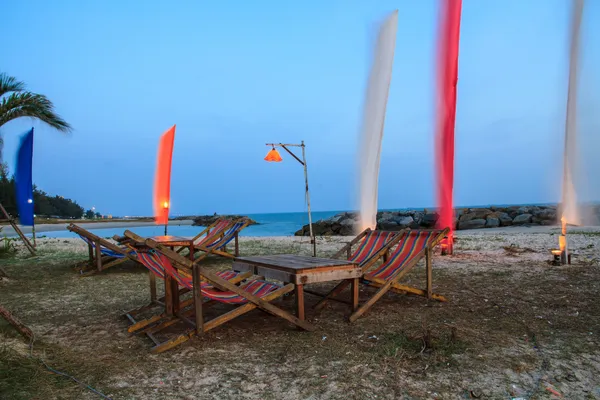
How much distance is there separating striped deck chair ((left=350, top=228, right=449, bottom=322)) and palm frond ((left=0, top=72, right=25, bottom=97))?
7.13m

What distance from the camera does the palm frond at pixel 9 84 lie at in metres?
7.21

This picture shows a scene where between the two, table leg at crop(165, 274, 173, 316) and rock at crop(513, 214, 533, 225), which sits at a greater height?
rock at crop(513, 214, 533, 225)

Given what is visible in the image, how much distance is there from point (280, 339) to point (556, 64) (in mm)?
6071

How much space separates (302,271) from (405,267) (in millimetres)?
1249

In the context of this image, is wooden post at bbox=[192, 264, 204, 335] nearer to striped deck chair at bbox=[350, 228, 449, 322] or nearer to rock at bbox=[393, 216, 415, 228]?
striped deck chair at bbox=[350, 228, 449, 322]

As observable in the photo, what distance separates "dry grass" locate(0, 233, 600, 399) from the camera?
237cm

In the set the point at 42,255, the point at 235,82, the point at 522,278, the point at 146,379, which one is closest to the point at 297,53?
the point at 235,82

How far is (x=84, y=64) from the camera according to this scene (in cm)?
3516

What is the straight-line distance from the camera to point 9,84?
7.30m

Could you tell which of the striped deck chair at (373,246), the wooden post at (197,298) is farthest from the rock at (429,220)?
the wooden post at (197,298)

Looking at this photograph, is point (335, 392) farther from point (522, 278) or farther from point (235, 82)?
point (235, 82)

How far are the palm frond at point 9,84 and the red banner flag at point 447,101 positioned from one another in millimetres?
7722

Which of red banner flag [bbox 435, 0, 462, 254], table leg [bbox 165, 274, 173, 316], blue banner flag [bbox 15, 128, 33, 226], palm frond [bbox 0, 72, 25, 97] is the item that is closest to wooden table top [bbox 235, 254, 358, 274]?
table leg [bbox 165, 274, 173, 316]

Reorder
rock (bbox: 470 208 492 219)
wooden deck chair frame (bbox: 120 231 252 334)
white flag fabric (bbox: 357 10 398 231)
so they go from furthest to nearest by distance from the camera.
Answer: rock (bbox: 470 208 492 219) < white flag fabric (bbox: 357 10 398 231) < wooden deck chair frame (bbox: 120 231 252 334)
